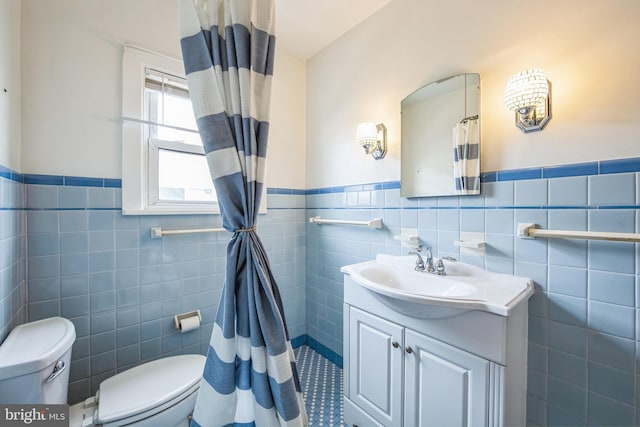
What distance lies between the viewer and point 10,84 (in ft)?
3.44

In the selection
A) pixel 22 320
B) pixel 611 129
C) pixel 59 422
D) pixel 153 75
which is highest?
pixel 153 75

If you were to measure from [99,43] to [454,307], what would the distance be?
2067 mm

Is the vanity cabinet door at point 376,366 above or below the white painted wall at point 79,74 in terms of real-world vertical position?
below

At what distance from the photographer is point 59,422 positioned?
0.90 metres

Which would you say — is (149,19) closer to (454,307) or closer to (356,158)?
(356,158)

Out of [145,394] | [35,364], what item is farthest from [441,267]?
[35,364]

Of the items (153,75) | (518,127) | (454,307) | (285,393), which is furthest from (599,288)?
(153,75)

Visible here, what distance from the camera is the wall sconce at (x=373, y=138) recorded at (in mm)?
1563

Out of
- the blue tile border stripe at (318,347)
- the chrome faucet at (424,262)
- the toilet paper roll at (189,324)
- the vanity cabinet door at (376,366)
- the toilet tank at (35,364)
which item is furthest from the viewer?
the blue tile border stripe at (318,347)

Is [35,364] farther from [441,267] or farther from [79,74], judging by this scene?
[441,267]

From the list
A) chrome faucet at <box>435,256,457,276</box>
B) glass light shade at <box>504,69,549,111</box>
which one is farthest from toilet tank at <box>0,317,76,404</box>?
glass light shade at <box>504,69,549,111</box>

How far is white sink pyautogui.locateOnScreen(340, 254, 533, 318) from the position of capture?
87 centimetres

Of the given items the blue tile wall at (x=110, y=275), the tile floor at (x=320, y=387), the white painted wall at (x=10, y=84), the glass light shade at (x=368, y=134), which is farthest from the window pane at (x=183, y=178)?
the tile floor at (x=320, y=387)

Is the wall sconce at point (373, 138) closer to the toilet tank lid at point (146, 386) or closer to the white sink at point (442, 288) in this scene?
the white sink at point (442, 288)
